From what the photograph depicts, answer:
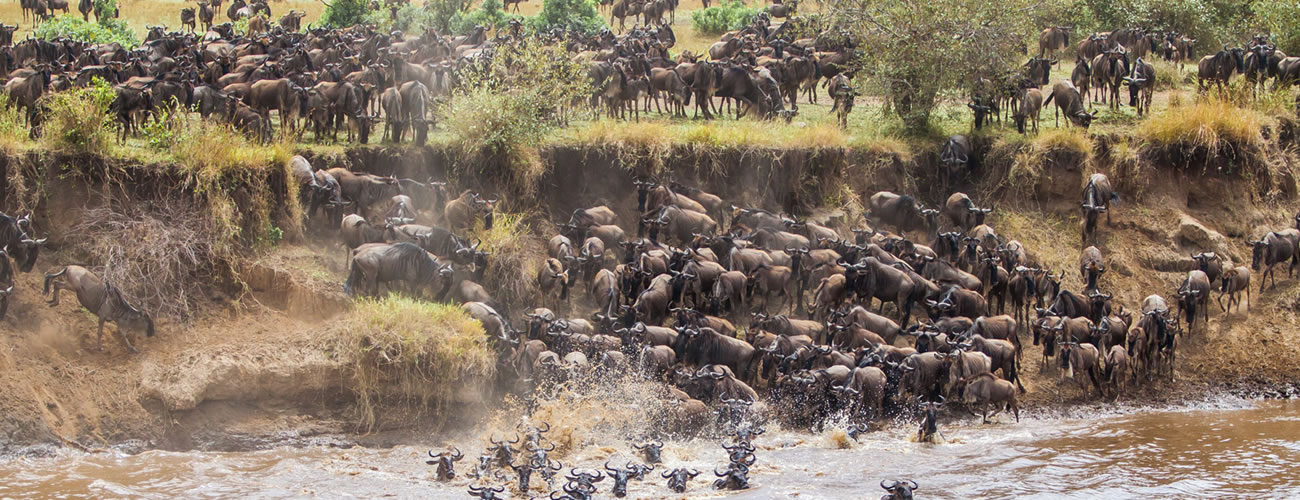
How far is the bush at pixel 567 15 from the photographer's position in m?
31.8

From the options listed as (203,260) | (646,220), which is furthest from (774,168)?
(203,260)

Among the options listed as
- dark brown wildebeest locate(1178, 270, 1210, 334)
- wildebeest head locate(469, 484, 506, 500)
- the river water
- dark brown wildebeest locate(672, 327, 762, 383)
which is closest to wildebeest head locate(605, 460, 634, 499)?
the river water

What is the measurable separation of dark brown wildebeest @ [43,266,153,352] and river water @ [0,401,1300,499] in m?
1.76

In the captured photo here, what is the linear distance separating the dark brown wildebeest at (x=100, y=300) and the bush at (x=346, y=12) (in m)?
16.6

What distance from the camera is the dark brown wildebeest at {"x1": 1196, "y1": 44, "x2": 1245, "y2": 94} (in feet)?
78.8

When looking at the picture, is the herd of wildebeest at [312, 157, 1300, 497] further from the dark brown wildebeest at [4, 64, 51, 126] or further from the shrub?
the dark brown wildebeest at [4, 64, 51, 126]

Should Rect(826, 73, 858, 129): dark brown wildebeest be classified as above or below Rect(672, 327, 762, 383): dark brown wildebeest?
above

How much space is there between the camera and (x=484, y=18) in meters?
33.0

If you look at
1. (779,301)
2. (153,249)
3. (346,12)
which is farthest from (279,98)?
(346,12)

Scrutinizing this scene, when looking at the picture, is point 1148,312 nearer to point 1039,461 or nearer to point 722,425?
point 1039,461

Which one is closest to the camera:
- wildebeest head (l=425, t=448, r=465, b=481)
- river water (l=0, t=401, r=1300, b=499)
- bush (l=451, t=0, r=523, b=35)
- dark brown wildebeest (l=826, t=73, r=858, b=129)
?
river water (l=0, t=401, r=1300, b=499)

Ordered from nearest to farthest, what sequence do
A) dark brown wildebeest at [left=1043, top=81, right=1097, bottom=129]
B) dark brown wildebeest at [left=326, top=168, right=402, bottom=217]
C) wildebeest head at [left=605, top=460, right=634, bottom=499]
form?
1. wildebeest head at [left=605, top=460, right=634, bottom=499]
2. dark brown wildebeest at [left=326, top=168, right=402, bottom=217]
3. dark brown wildebeest at [left=1043, top=81, right=1097, bottom=129]

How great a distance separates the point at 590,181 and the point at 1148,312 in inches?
316

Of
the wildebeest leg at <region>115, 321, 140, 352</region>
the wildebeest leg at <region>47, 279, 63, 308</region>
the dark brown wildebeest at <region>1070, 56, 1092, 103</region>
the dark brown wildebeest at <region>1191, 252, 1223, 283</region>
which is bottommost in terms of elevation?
the dark brown wildebeest at <region>1191, 252, 1223, 283</region>
